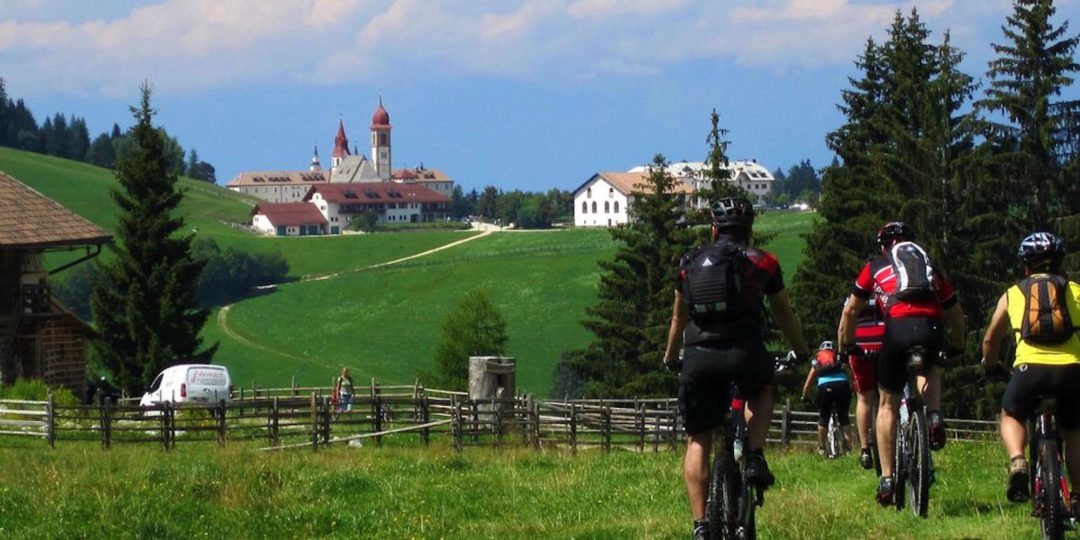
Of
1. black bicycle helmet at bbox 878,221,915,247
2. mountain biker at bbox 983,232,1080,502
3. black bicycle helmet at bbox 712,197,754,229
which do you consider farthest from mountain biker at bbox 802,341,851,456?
black bicycle helmet at bbox 712,197,754,229

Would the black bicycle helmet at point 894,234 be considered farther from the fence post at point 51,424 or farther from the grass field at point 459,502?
the fence post at point 51,424

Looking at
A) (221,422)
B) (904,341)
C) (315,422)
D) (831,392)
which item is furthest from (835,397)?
(221,422)

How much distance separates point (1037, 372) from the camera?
347 inches

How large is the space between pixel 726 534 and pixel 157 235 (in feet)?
145

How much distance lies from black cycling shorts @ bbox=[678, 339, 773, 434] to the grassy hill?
2760 inches

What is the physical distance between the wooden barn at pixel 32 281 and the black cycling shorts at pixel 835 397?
2709 centimetres

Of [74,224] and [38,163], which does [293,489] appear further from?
[38,163]

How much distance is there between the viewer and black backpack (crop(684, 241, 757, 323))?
8.15 metres

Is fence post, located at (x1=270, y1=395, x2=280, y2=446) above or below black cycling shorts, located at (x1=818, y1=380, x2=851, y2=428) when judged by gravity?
below

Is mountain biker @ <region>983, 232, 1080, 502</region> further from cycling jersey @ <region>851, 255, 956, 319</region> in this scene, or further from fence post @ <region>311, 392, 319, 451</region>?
fence post @ <region>311, 392, 319, 451</region>

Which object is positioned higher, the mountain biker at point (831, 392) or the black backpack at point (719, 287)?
the black backpack at point (719, 287)

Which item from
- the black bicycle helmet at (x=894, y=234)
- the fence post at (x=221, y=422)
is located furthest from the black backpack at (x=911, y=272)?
the fence post at (x=221, y=422)

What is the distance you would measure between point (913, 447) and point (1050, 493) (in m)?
1.48

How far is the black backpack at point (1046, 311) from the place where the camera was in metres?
8.77
